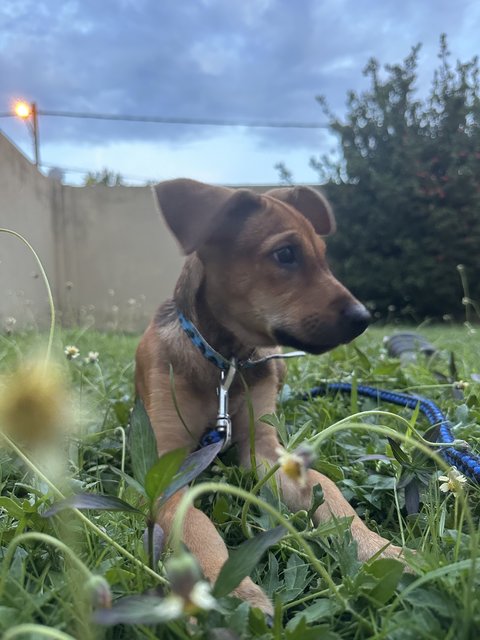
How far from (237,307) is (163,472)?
1175 millimetres

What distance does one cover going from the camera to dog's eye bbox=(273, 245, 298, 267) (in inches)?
73.4

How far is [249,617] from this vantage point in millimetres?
748

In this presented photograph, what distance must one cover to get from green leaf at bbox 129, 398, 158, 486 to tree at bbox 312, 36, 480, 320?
975 centimetres

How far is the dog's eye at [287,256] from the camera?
73.4 inches

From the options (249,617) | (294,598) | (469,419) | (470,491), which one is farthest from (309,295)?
(249,617)

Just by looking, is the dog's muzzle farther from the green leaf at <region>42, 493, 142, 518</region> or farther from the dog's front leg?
the green leaf at <region>42, 493, 142, 518</region>

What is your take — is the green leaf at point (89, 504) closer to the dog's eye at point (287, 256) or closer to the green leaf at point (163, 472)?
the green leaf at point (163, 472)

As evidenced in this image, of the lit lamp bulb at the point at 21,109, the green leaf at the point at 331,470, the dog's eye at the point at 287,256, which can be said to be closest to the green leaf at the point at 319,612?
the green leaf at the point at 331,470

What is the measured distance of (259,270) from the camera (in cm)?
185

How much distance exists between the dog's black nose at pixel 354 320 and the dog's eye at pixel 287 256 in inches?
11.3

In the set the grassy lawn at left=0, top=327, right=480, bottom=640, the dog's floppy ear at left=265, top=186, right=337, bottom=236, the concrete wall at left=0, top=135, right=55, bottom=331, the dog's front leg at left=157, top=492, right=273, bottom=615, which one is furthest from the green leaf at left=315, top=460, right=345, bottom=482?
the concrete wall at left=0, top=135, right=55, bottom=331

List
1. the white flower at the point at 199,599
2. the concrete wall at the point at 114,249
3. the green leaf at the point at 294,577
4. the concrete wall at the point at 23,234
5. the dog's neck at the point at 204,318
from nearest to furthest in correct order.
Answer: the white flower at the point at 199,599, the green leaf at the point at 294,577, the dog's neck at the point at 204,318, the concrete wall at the point at 23,234, the concrete wall at the point at 114,249

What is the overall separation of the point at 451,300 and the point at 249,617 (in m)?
10.4

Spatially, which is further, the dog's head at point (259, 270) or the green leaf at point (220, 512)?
the dog's head at point (259, 270)
